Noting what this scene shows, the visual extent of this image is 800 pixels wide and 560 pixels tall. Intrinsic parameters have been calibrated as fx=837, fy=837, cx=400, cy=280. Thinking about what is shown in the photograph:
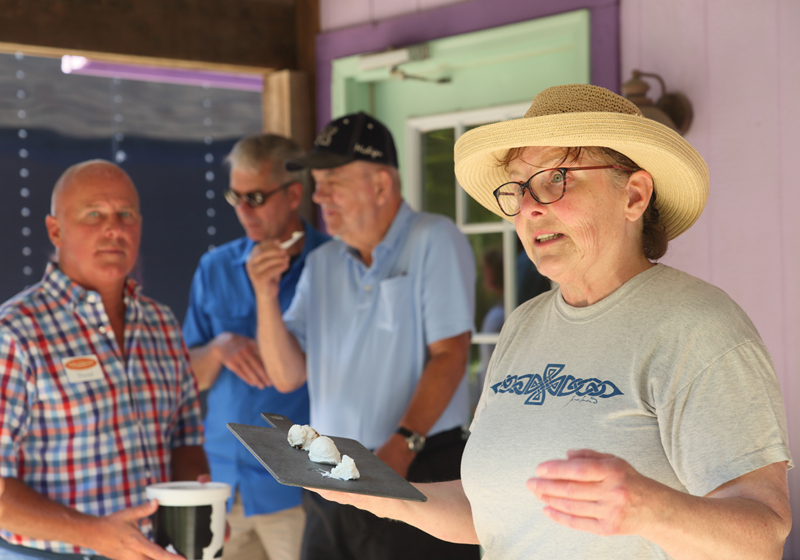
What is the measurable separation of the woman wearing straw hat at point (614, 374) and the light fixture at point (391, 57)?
1617mm

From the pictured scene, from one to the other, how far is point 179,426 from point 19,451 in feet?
1.52

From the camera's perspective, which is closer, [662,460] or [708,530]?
[708,530]

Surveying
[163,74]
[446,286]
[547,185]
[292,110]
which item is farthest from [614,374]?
[163,74]

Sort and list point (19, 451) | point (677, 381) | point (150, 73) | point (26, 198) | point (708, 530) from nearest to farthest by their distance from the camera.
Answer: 1. point (708, 530)
2. point (677, 381)
3. point (19, 451)
4. point (26, 198)
5. point (150, 73)

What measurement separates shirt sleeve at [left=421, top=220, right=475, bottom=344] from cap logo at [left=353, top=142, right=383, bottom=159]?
292 millimetres

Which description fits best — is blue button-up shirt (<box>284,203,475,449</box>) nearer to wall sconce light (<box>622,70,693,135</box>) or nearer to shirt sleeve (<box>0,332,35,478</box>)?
wall sconce light (<box>622,70,693,135</box>)

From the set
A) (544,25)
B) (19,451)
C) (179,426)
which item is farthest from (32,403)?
(544,25)

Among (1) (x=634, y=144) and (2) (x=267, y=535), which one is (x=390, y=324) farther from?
(1) (x=634, y=144)

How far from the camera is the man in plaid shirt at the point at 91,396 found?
1903mm

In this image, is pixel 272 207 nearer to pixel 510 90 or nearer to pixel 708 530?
pixel 510 90

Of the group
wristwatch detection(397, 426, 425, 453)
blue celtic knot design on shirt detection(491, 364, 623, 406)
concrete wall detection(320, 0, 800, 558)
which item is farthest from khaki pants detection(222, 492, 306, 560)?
blue celtic knot design on shirt detection(491, 364, 623, 406)

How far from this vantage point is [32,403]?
1.97 metres

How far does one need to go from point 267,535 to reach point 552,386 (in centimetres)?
180

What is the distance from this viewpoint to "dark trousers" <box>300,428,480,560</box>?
2219 millimetres
